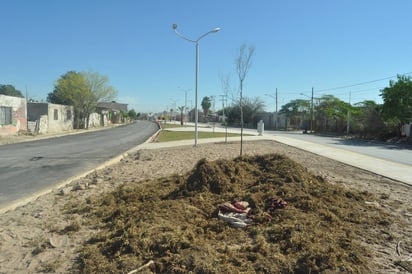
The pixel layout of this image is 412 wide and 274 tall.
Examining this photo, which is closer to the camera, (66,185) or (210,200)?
(210,200)

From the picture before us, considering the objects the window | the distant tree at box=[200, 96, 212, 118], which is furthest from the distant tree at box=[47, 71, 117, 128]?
the distant tree at box=[200, 96, 212, 118]

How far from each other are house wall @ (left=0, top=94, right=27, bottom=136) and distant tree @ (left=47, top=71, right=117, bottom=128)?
561 inches

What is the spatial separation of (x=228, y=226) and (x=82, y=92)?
1669 inches

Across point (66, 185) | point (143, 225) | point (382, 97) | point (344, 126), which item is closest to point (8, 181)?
point (66, 185)

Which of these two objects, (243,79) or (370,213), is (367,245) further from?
(243,79)

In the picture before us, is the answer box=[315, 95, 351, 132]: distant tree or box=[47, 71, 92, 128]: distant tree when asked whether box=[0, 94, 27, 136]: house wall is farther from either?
box=[315, 95, 351, 132]: distant tree

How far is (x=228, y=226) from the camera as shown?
462 cm

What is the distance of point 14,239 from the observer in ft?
14.8

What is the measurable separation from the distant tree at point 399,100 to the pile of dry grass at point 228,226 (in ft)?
78.0

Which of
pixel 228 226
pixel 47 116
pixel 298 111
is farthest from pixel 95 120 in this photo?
pixel 228 226

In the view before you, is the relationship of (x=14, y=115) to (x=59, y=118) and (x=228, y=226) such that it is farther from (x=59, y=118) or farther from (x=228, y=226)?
(x=228, y=226)

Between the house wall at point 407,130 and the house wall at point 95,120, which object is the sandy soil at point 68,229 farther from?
the house wall at point 95,120

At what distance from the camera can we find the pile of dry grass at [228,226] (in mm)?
3486

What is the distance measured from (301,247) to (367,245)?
990 mm
